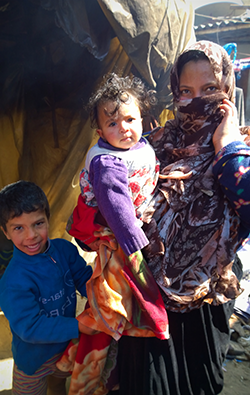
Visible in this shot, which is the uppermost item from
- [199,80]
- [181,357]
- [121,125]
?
[199,80]

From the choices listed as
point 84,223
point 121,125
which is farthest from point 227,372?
point 121,125

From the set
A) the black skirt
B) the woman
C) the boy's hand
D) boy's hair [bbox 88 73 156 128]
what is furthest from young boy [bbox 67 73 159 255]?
the black skirt

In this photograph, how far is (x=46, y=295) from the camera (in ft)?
4.84

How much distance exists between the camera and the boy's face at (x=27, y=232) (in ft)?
4.80

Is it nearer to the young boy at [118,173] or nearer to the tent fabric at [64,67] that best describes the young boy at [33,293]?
the young boy at [118,173]

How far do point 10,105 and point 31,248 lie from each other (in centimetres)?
170

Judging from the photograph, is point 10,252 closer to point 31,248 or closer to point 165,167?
point 31,248

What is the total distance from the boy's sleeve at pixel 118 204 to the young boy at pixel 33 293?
48 cm

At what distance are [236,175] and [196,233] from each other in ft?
0.97

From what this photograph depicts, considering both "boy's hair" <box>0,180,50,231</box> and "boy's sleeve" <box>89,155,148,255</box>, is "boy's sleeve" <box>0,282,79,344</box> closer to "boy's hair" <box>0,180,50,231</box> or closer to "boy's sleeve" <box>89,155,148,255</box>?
"boy's hair" <box>0,180,50,231</box>

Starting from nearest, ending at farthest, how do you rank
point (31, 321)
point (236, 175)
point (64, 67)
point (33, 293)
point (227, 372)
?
point (236, 175) → point (31, 321) → point (33, 293) → point (227, 372) → point (64, 67)

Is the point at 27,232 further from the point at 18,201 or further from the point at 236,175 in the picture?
the point at 236,175

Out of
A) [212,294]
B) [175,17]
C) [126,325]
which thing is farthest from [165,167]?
[175,17]

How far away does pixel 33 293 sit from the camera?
4.71 feet
